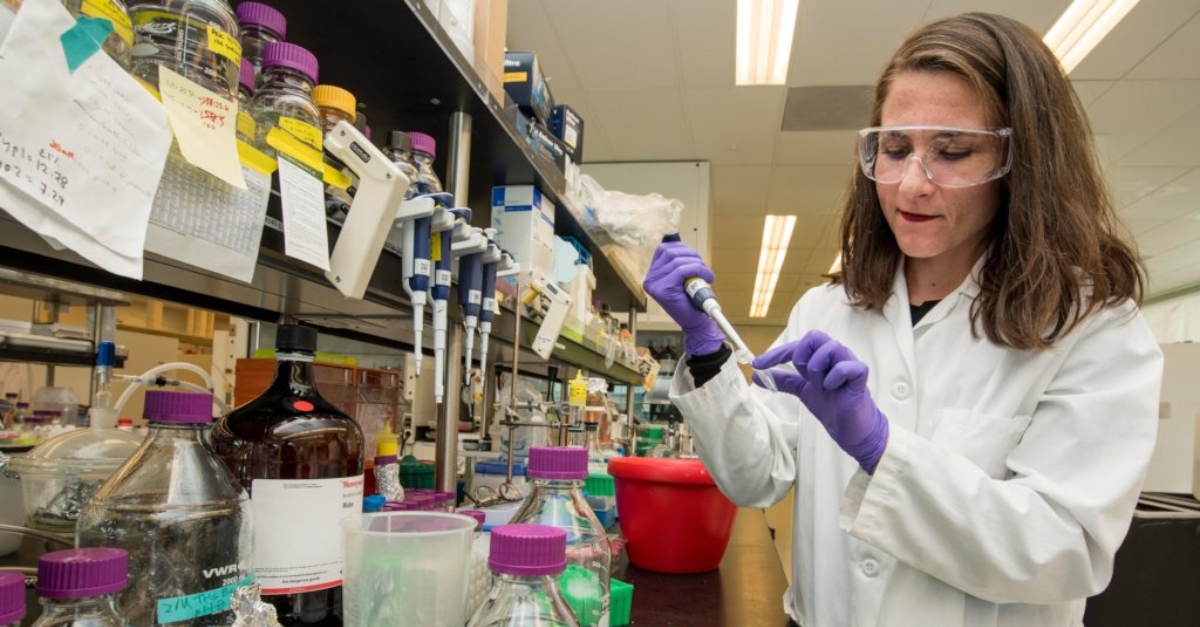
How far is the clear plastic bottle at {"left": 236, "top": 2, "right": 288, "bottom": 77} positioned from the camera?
74cm

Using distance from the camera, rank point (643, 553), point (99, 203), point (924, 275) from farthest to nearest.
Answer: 1. point (643, 553)
2. point (924, 275)
3. point (99, 203)

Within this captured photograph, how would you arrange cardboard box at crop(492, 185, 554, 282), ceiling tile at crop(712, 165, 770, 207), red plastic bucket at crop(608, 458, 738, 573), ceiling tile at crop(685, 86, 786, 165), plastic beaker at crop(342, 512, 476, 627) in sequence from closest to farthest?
plastic beaker at crop(342, 512, 476, 627)
red plastic bucket at crop(608, 458, 738, 573)
cardboard box at crop(492, 185, 554, 282)
ceiling tile at crop(685, 86, 786, 165)
ceiling tile at crop(712, 165, 770, 207)

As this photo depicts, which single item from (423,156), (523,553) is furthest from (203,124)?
(423,156)

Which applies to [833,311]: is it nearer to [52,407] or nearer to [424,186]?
[424,186]

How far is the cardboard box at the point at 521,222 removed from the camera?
5.27 feet

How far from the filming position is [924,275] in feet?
4.10

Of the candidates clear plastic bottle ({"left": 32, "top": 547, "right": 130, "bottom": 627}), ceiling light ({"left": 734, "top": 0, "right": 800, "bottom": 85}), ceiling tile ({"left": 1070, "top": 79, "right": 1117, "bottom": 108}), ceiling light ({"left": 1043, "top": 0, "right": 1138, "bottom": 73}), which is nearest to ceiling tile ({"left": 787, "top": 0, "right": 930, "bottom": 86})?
ceiling light ({"left": 734, "top": 0, "right": 800, "bottom": 85})

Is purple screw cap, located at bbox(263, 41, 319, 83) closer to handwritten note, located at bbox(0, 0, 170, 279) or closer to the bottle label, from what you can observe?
handwritten note, located at bbox(0, 0, 170, 279)

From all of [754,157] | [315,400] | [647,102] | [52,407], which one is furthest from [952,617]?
[754,157]

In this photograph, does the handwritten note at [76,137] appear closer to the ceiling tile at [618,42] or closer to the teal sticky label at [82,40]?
the teal sticky label at [82,40]

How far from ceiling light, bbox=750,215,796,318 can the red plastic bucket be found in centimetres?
533

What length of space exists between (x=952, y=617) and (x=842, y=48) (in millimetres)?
3238

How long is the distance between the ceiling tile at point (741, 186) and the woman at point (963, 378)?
4.06 m

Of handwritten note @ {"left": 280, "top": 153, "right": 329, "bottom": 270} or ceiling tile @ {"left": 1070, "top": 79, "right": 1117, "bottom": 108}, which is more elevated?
ceiling tile @ {"left": 1070, "top": 79, "right": 1117, "bottom": 108}
